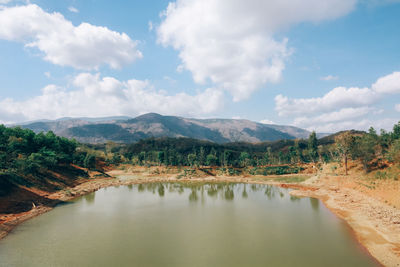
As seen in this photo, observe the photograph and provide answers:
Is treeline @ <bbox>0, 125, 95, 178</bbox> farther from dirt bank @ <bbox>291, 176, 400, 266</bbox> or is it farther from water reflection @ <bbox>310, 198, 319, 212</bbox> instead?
dirt bank @ <bbox>291, 176, 400, 266</bbox>

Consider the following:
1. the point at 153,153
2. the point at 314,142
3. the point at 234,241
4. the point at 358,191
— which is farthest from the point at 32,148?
the point at 314,142

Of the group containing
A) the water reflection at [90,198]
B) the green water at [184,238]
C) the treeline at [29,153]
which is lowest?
the green water at [184,238]

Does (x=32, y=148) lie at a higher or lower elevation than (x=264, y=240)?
higher

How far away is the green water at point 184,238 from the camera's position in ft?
70.1

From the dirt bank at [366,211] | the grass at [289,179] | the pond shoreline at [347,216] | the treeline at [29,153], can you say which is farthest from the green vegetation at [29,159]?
the grass at [289,179]

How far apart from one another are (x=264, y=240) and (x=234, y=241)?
12.3 feet

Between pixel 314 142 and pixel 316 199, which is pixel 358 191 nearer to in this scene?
pixel 316 199

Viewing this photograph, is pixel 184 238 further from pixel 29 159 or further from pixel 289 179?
pixel 289 179

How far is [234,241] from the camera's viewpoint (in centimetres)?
2545

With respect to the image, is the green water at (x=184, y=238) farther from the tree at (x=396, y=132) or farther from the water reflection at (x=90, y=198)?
the tree at (x=396, y=132)

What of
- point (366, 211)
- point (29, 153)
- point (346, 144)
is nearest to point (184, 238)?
point (366, 211)

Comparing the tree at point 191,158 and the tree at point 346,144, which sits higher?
the tree at point 346,144

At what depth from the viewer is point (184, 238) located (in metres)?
26.4

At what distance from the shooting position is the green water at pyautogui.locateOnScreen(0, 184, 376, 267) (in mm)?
21359
